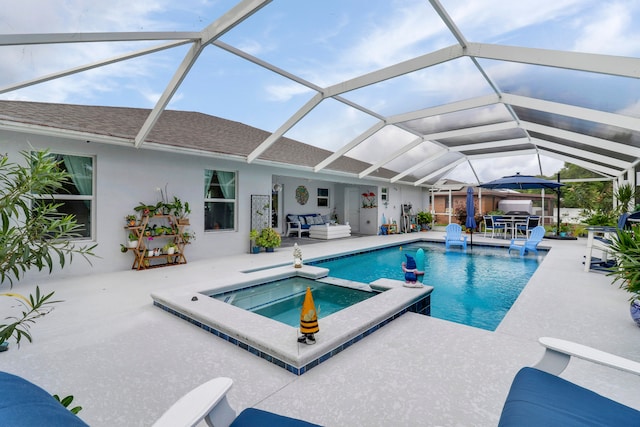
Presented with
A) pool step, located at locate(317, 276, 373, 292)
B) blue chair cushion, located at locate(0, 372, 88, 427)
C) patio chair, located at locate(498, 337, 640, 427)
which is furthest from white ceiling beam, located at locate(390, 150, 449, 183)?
blue chair cushion, located at locate(0, 372, 88, 427)

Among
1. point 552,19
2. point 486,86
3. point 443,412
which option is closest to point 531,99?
point 486,86

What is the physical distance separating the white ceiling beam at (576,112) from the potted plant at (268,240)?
6932 mm

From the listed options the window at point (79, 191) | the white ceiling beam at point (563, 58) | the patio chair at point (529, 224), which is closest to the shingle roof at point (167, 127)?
the window at point (79, 191)

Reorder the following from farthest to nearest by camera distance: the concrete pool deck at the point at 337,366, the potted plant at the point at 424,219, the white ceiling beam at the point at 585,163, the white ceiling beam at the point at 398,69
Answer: the potted plant at the point at 424,219, the white ceiling beam at the point at 585,163, the white ceiling beam at the point at 398,69, the concrete pool deck at the point at 337,366

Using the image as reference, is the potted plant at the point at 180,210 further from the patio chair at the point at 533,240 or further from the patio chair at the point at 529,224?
the patio chair at the point at 529,224

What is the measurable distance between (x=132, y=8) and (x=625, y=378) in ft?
20.9

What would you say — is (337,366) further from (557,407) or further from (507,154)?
(507,154)

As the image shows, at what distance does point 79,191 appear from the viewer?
6.46 metres

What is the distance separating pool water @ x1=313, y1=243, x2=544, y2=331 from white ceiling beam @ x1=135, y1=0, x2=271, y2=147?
5035mm

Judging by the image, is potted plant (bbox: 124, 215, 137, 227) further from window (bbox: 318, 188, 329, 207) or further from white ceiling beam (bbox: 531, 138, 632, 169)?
white ceiling beam (bbox: 531, 138, 632, 169)

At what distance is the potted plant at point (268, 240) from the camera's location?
9320mm

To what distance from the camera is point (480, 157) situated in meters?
13.6

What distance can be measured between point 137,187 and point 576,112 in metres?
9.43

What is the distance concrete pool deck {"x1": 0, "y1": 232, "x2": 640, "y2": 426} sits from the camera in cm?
223
